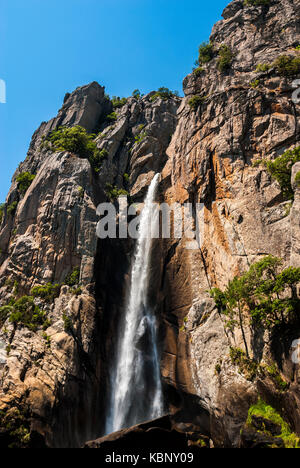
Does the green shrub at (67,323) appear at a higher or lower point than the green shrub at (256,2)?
lower

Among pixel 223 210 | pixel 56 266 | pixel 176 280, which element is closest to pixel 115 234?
pixel 56 266

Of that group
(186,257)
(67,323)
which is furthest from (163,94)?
(67,323)

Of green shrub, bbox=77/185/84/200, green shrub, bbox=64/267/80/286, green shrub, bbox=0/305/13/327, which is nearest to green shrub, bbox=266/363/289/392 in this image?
green shrub, bbox=64/267/80/286

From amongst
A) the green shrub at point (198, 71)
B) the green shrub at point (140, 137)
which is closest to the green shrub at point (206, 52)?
the green shrub at point (198, 71)

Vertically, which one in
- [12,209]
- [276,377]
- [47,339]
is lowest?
[276,377]

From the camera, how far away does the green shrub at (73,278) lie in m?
27.5

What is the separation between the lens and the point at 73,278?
27.7m

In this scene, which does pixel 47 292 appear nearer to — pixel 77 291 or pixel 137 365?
pixel 77 291

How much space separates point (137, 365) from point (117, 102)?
46.1 m

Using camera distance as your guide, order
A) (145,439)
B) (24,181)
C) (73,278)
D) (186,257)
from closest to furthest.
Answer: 1. (145,439)
2. (186,257)
3. (73,278)
4. (24,181)

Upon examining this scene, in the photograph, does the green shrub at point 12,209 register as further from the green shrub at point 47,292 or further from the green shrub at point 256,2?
the green shrub at point 256,2

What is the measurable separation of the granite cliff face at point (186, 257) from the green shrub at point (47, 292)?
51cm

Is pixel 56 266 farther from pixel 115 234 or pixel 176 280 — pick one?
pixel 176 280

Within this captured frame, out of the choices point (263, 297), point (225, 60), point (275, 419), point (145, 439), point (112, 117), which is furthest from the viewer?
point (112, 117)
